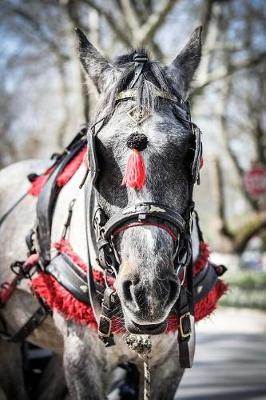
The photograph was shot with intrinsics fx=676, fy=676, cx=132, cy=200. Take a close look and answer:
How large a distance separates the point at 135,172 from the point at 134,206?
14 cm

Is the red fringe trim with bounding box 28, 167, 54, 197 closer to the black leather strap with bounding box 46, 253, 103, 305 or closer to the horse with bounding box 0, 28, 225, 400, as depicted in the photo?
the horse with bounding box 0, 28, 225, 400

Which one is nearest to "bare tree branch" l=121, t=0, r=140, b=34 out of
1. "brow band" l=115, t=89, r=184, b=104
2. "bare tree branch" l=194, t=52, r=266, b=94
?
"bare tree branch" l=194, t=52, r=266, b=94

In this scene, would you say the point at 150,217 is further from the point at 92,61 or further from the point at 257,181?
the point at 257,181

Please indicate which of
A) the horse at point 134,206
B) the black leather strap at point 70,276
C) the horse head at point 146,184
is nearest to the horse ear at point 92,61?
the horse at point 134,206

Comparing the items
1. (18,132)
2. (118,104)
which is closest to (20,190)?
(118,104)

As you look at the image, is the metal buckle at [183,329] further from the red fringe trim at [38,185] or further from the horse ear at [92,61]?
the red fringe trim at [38,185]

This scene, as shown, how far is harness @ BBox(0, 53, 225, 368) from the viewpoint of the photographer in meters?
2.75

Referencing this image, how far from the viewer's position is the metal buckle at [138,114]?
113 inches

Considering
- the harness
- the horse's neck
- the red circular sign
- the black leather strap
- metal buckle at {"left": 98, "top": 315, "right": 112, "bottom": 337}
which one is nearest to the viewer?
the harness

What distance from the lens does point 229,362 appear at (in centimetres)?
1001

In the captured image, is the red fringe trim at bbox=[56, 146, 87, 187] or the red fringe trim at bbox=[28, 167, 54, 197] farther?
the red fringe trim at bbox=[28, 167, 54, 197]

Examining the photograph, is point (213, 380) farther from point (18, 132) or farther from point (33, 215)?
point (18, 132)

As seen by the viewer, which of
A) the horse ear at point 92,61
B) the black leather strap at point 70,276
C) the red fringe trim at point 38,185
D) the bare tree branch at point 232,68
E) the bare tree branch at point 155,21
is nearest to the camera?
the horse ear at point 92,61

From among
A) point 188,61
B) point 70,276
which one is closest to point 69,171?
point 70,276
